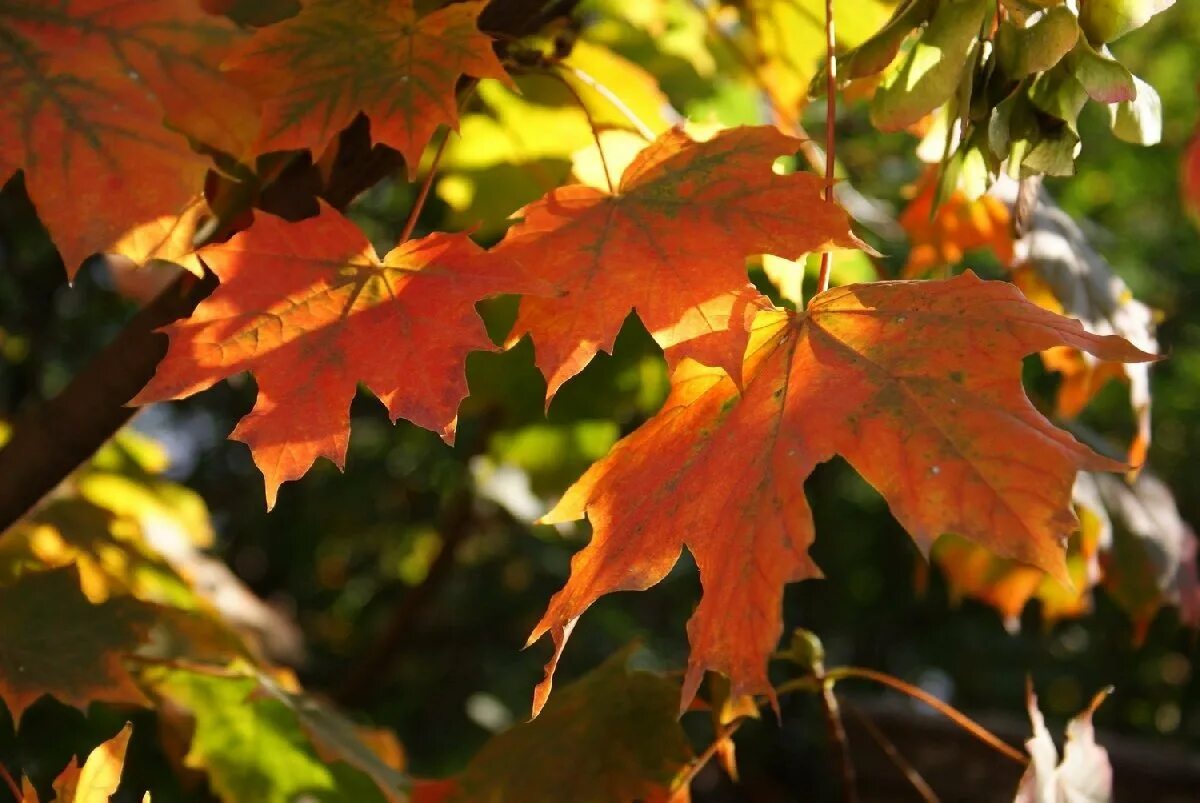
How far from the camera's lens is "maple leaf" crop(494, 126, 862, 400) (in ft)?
2.53

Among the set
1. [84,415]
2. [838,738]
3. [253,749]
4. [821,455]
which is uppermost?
[821,455]

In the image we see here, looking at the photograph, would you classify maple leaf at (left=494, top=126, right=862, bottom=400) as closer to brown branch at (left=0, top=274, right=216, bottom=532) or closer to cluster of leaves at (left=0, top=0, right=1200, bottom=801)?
cluster of leaves at (left=0, top=0, right=1200, bottom=801)

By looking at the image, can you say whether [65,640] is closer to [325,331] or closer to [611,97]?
[325,331]

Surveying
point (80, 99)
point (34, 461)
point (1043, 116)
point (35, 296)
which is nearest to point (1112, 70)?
point (1043, 116)

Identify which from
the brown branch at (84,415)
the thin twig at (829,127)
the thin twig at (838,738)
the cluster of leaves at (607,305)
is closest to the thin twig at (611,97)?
the cluster of leaves at (607,305)

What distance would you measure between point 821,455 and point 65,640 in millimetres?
647

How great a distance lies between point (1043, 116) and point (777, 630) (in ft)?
1.28

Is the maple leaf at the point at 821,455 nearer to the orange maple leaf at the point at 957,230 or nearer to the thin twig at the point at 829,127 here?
the thin twig at the point at 829,127

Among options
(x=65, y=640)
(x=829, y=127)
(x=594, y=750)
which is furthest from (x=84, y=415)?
(x=829, y=127)

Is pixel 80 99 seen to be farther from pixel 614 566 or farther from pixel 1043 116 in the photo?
pixel 1043 116

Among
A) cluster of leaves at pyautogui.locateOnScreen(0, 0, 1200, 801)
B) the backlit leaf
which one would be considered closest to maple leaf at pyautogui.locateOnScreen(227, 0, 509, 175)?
cluster of leaves at pyautogui.locateOnScreen(0, 0, 1200, 801)

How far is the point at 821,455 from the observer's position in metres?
0.69

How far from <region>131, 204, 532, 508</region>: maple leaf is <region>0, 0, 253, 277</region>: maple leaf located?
5cm

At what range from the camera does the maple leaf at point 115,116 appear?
2.71ft
